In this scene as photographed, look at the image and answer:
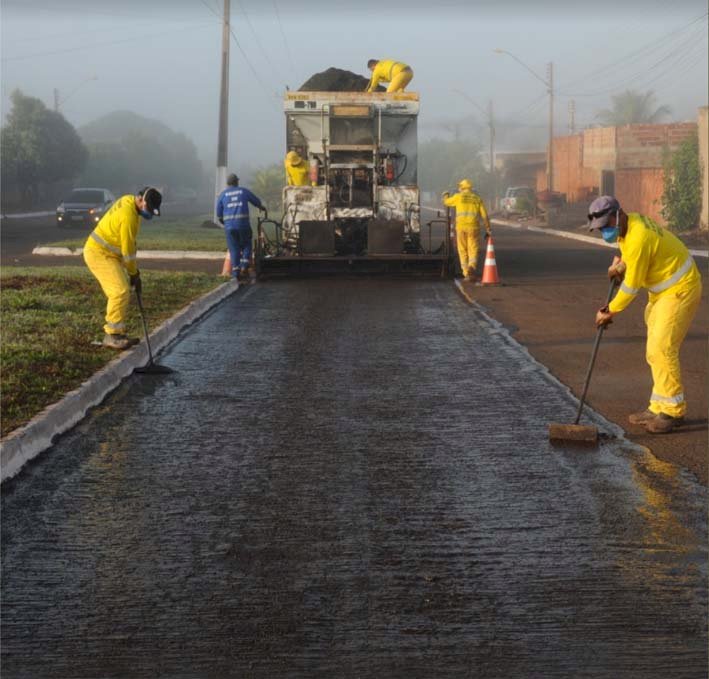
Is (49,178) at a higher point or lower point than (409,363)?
higher

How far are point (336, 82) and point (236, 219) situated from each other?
17.8ft

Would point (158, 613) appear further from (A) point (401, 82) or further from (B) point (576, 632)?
(A) point (401, 82)

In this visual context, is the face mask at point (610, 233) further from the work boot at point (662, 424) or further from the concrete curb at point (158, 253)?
the concrete curb at point (158, 253)

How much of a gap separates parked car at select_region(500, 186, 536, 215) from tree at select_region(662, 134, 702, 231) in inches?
919

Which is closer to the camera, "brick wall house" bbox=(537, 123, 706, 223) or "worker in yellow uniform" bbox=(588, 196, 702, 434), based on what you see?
"worker in yellow uniform" bbox=(588, 196, 702, 434)

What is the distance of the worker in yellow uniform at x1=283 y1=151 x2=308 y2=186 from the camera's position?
23.7 m

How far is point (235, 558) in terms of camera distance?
5.71m

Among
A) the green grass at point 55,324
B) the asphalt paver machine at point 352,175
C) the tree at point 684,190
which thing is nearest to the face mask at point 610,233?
the green grass at point 55,324

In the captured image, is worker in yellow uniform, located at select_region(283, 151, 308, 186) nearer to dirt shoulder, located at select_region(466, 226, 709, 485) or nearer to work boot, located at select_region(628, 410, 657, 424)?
dirt shoulder, located at select_region(466, 226, 709, 485)

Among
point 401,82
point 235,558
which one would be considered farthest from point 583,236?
point 235,558

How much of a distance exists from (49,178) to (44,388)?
250 feet

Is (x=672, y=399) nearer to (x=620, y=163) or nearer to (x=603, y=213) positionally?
(x=603, y=213)

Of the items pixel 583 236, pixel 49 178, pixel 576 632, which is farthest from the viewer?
pixel 49 178

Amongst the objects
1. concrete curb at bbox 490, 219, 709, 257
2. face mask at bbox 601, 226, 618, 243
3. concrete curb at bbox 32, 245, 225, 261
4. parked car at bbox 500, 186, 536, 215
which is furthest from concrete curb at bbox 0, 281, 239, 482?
parked car at bbox 500, 186, 536, 215
